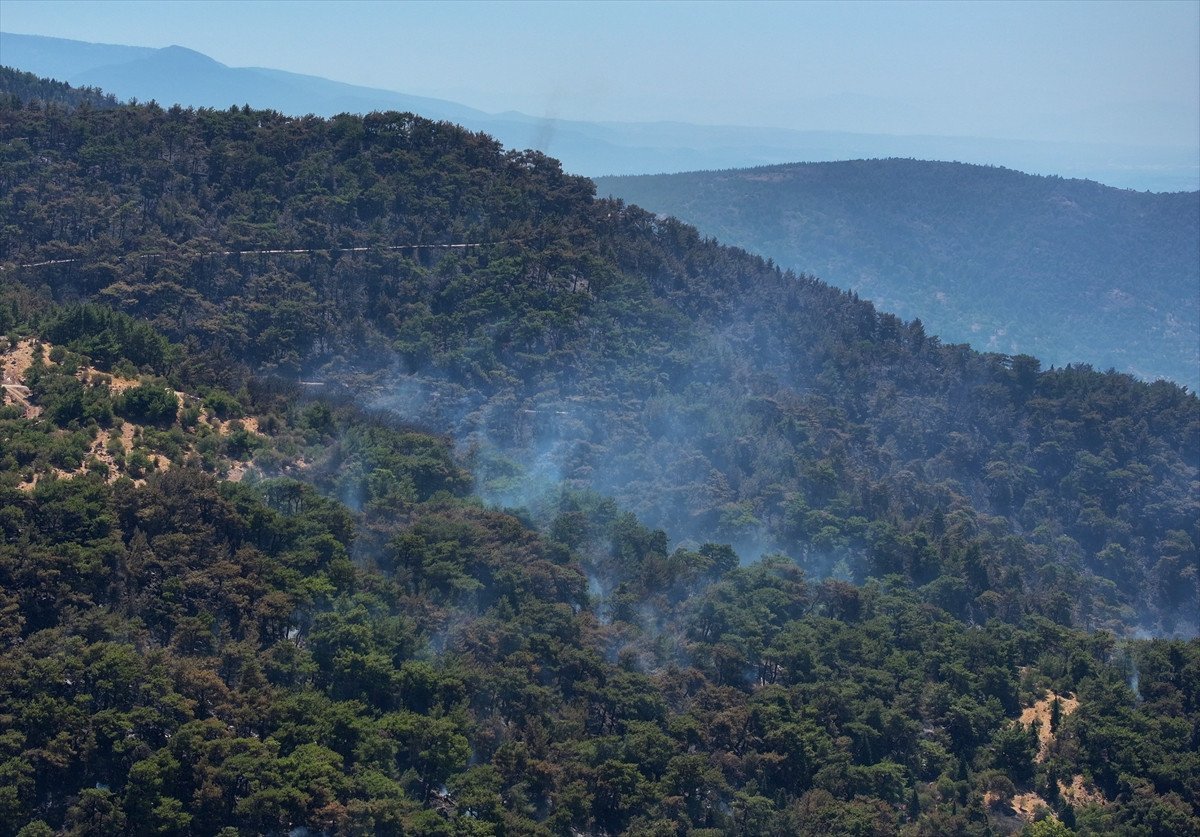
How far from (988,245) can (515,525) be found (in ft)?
293

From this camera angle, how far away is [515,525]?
95.2ft

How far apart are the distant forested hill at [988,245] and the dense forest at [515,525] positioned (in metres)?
52.7

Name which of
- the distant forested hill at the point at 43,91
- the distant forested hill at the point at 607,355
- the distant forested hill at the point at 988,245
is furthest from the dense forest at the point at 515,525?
the distant forested hill at the point at 988,245

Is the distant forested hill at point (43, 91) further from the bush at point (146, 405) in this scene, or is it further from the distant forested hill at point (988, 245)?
the distant forested hill at point (988, 245)

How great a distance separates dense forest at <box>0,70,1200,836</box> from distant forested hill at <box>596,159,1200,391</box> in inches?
2074

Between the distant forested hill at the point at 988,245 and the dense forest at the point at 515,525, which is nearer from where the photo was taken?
the dense forest at the point at 515,525

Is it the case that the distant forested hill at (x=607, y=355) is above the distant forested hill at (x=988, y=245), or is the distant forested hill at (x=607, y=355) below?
below

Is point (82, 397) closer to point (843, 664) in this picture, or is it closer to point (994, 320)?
point (843, 664)

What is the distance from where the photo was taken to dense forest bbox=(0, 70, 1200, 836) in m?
21.0

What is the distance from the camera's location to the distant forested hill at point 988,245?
101312mm

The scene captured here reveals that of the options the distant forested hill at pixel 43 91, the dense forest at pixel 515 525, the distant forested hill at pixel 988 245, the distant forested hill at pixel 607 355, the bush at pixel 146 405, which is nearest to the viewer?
the dense forest at pixel 515 525

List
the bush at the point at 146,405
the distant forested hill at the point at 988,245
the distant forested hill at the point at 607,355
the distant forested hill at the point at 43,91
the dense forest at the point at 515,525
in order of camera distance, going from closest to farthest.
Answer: the dense forest at the point at 515,525
the bush at the point at 146,405
the distant forested hill at the point at 607,355
the distant forested hill at the point at 43,91
the distant forested hill at the point at 988,245

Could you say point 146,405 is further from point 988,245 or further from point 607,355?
point 988,245

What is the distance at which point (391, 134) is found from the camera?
50062 mm
